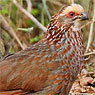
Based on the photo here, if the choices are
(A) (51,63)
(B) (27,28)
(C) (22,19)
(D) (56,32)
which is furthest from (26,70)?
(C) (22,19)

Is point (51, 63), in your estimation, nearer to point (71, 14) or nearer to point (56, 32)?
point (56, 32)

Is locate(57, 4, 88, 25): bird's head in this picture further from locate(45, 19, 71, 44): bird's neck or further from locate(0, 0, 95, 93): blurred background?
locate(0, 0, 95, 93): blurred background

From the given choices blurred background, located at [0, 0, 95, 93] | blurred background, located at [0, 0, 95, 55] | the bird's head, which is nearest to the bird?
the bird's head

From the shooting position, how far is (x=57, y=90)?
412 centimetres

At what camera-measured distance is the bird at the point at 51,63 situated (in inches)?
161

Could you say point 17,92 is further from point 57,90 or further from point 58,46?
point 58,46

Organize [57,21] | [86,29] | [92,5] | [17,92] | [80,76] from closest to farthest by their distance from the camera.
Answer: [17,92] → [57,21] → [80,76] → [92,5] → [86,29]

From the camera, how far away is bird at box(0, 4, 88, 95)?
409 cm

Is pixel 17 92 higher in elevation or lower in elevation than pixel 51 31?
lower

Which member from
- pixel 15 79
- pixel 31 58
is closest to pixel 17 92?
pixel 15 79

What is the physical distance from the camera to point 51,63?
4.18m

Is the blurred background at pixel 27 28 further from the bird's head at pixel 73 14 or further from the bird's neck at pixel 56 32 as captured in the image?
the bird's head at pixel 73 14

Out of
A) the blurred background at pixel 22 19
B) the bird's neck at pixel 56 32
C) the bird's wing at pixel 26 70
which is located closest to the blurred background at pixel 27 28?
the blurred background at pixel 22 19

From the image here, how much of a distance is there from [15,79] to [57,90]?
21.5 inches
